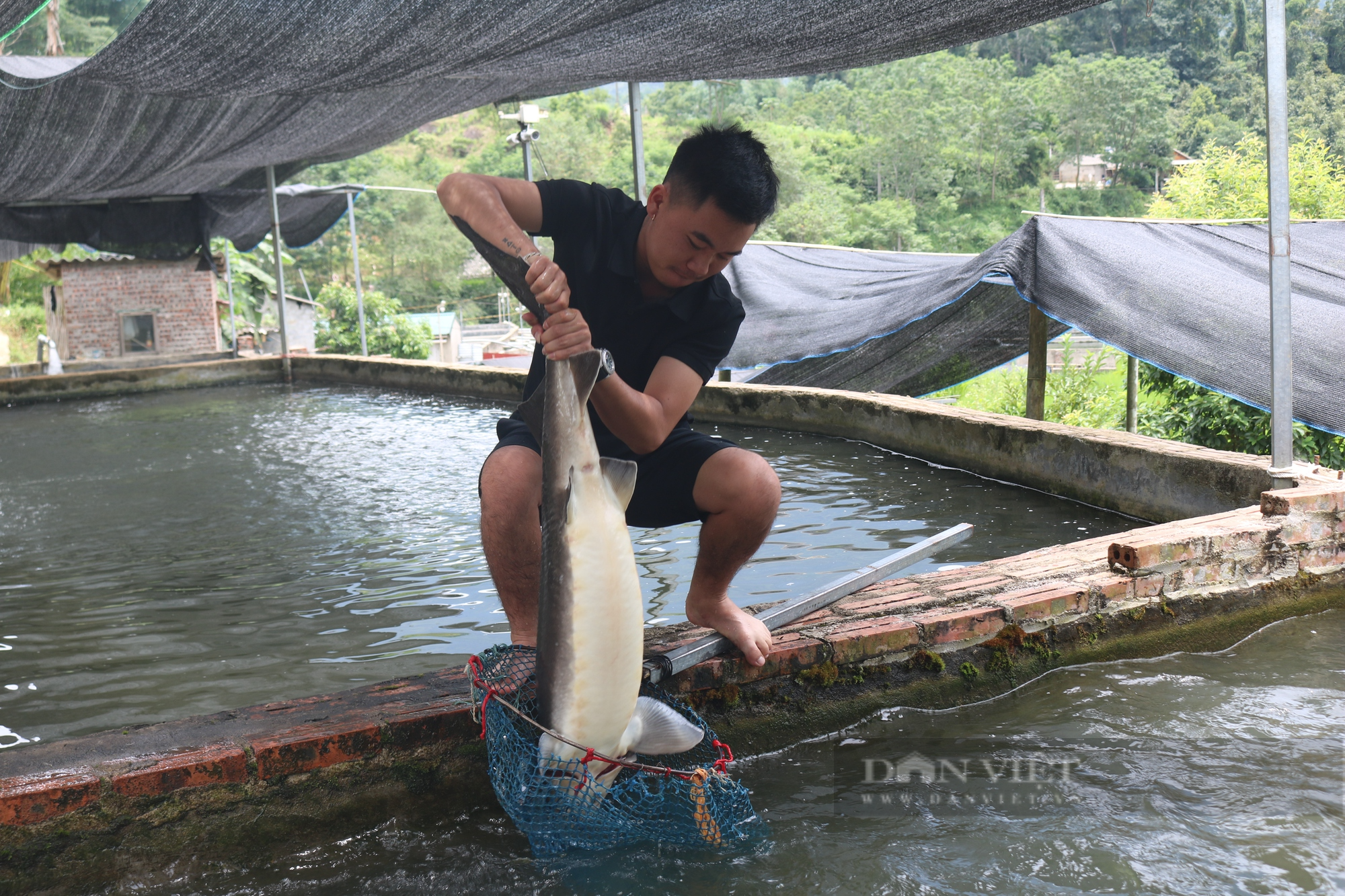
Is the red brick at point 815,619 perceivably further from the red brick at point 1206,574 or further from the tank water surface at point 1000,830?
the red brick at point 1206,574

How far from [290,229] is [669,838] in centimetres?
1575

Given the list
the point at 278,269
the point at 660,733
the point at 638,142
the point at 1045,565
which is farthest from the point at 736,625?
the point at 278,269

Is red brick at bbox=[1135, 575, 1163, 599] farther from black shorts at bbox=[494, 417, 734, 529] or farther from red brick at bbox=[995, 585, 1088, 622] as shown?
black shorts at bbox=[494, 417, 734, 529]

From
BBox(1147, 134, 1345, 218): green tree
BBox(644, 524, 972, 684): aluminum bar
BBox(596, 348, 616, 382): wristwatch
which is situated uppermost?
BBox(1147, 134, 1345, 218): green tree

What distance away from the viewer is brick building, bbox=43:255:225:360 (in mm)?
18125

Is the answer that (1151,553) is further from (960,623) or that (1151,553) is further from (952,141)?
(952,141)

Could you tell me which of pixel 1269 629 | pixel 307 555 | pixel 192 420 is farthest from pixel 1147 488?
pixel 192 420

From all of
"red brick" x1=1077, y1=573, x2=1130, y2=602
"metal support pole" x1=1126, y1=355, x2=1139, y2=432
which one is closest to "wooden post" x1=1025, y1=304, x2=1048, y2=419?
"metal support pole" x1=1126, y1=355, x2=1139, y2=432

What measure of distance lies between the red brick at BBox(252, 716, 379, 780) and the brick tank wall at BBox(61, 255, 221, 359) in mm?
18019

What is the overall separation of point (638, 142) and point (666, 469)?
5.23 meters

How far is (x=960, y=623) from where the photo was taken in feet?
9.00

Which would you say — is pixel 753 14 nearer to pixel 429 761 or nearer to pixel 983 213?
pixel 429 761

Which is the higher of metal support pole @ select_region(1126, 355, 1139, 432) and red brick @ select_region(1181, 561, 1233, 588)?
metal support pole @ select_region(1126, 355, 1139, 432)

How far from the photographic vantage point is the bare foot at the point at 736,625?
2.43 m
